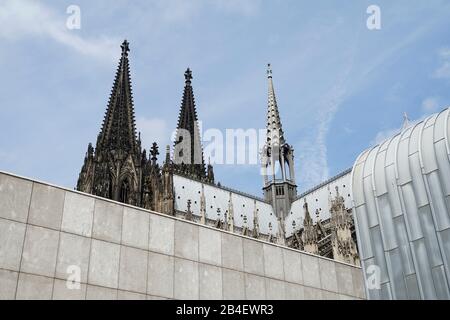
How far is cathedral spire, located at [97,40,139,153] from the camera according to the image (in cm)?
5100

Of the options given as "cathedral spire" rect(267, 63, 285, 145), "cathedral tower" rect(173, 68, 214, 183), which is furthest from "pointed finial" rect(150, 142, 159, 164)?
"cathedral spire" rect(267, 63, 285, 145)

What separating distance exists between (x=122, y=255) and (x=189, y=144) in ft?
183

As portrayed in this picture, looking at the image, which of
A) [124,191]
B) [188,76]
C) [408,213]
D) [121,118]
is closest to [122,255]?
[408,213]

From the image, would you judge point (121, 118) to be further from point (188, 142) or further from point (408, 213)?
point (408, 213)

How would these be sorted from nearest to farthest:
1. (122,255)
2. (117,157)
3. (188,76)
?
(122,255), (117,157), (188,76)

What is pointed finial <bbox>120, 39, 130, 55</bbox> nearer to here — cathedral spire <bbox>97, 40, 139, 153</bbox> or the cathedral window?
cathedral spire <bbox>97, 40, 139, 153</bbox>

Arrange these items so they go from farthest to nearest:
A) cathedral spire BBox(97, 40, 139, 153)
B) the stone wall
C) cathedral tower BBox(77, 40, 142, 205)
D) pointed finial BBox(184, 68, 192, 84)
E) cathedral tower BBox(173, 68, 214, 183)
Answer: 1. pointed finial BBox(184, 68, 192, 84)
2. cathedral tower BBox(173, 68, 214, 183)
3. cathedral spire BBox(97, 40, 139, 153)
4. cathedral tower BBox(77, 40, 142, 205)
5. the stone wall

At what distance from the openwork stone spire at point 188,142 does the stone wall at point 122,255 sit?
1895 inches

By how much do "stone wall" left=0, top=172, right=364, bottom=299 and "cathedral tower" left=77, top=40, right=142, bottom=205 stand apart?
3069cm

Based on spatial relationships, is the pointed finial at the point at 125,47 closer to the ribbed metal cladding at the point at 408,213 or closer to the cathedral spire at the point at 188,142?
the cathedral spire at the point at 188,142

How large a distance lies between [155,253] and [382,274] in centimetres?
1002

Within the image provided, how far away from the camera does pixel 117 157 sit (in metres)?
48.5
